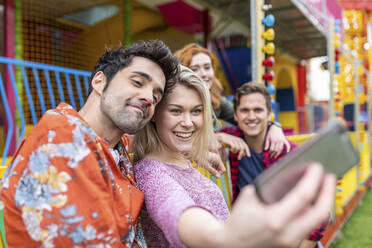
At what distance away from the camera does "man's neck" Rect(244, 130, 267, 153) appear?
226 cm

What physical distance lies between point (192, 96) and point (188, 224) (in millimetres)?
725

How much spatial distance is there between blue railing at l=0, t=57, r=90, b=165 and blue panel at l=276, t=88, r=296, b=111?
8.23 m

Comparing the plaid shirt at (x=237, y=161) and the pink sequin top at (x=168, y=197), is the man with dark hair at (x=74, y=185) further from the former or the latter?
the plaid shirt at (x=237, y=161)

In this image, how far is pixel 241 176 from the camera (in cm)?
222

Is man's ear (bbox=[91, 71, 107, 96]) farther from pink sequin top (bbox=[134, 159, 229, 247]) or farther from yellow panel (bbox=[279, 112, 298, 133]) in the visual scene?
yellow panel (bbox=[279, 112, 298, 133])

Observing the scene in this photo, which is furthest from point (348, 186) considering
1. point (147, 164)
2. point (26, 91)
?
point (26, 91)

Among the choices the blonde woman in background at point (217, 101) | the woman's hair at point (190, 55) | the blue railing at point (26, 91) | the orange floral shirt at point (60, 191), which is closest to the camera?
the orange floral shirt at point (60, 191)

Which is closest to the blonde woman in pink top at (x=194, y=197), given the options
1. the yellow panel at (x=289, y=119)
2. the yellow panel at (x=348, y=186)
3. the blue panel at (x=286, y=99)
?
the yellow panel at (x=348, y=186)

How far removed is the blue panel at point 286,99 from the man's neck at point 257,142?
400 inches

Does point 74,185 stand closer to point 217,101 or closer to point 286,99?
point 217,101

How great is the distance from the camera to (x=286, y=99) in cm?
1192

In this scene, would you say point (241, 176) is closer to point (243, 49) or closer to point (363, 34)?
point (243, 49)

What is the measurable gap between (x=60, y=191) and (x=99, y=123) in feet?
1.11

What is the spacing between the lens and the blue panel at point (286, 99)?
11.8 meters
